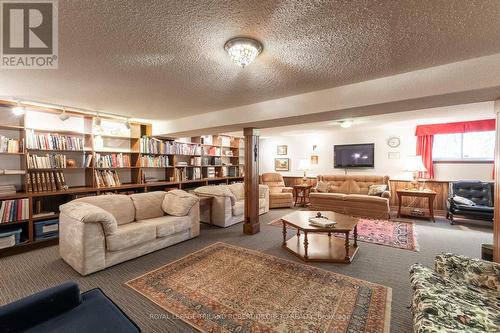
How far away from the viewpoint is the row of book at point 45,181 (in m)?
3.41

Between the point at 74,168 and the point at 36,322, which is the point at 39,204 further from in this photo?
the point at 36,322

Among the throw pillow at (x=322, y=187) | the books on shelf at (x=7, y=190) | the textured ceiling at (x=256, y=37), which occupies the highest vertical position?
the textured ceiling at (x=256, y=37)

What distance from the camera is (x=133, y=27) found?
1.52 metres

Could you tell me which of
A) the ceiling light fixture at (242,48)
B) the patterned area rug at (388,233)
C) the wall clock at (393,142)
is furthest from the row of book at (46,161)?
the wall clock at (393,142)

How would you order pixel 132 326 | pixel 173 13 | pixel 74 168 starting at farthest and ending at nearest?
pixel 74 168 < pixel 173 13 < pixel 132 326

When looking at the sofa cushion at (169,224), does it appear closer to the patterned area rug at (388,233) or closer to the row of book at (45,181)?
the row of book at (45,181)

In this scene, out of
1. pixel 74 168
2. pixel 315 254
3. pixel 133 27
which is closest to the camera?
pixel 133 27

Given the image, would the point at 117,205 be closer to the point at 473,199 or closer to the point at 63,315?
the point at 63,315

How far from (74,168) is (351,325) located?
4.70 metres

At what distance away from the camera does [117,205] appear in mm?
3236

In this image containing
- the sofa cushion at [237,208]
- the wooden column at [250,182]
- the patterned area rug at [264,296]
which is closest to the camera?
the patterned area rug at [264,296]

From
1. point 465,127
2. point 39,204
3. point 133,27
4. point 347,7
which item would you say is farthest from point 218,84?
point 465,127

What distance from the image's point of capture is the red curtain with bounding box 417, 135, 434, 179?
5.35m
